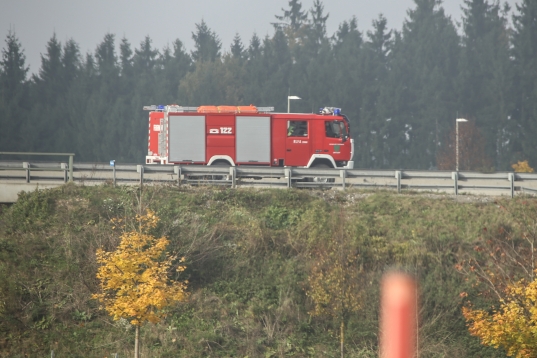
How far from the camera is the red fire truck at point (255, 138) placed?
3234cm

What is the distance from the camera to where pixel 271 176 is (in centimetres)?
2912

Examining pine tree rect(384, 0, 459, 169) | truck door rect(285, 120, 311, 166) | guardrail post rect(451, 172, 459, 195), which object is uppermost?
pine tree rect(384, 0, 459, 169)

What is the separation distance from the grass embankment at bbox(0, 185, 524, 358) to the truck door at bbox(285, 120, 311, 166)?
4.53m

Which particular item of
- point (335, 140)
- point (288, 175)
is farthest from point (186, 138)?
point (335, 140)

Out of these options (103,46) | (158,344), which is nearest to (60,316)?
(158,344)

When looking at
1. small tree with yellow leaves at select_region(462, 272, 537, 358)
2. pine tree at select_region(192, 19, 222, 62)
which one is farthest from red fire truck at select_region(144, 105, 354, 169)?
pine tree at select_region(192, 19, 222, 62)

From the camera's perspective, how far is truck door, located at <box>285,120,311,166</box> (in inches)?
1275

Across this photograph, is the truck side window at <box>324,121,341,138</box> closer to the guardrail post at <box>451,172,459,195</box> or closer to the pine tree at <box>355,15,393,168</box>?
the guardrail post at <box>451,172,459,195</box>

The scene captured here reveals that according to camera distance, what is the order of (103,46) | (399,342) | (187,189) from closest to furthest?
(399,342), (187,189), (103,46)

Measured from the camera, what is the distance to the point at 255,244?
80.8 feet

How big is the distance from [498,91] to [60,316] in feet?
181

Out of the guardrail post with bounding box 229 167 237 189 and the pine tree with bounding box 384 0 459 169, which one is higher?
the pine tree with bounding box 384 0 459 169

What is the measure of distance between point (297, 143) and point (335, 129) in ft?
5.27

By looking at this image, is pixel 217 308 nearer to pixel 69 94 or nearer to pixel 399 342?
pixel 399 342
